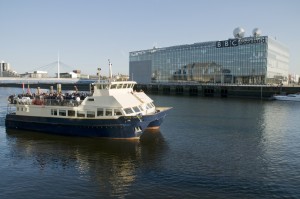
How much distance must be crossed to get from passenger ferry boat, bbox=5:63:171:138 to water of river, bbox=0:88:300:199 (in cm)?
137

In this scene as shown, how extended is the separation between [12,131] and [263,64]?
376 feet

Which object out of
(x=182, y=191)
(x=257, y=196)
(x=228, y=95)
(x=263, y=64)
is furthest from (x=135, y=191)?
(x=263, y=64)

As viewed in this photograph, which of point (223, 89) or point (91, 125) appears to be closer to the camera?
point (91, 125)

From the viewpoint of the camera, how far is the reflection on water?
27359mm

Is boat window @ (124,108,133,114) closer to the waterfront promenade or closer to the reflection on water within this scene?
the reflection on water

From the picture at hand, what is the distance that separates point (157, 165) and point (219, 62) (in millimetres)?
127321

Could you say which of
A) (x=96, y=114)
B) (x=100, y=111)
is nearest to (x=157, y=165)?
(x=100, y=111)

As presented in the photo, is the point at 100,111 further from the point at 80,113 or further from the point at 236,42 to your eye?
the point at 236,42

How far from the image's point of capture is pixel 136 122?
127ft

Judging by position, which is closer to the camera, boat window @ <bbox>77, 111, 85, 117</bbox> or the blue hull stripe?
the blue hull stripe

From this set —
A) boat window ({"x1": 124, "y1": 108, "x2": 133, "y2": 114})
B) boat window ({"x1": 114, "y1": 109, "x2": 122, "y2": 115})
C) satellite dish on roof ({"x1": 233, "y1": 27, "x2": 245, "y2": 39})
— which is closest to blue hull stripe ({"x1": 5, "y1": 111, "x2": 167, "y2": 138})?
boat window ({"x1": 114, "y1": 109, "x2": 122, "y2": 115})

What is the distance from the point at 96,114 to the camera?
134ft

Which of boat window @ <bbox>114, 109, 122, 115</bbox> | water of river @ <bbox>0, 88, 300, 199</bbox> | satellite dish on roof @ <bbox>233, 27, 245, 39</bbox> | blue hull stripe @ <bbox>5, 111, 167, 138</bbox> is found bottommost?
water of river @ <bbox>0, 88, 300, 199</bbox>

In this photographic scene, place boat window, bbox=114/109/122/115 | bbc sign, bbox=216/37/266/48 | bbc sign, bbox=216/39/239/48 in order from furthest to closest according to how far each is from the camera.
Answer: bbc sign, bbox=216/39/239/48 → bbc sign, bbox=216/37/266/48 → boat window, bbox=114/109/122/115
